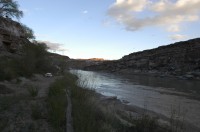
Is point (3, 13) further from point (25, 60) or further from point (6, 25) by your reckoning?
point (25, 60)

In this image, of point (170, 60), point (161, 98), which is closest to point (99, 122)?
point (161, 98)

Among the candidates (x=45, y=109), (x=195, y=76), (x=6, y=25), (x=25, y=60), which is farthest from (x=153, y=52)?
(x=45, y=109)

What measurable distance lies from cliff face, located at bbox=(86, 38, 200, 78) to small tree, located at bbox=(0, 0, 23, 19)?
61538 millimetres

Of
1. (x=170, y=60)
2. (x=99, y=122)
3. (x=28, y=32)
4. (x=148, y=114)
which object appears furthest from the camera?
(x=170, y=60)

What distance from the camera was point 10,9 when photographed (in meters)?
Answer: 52.5

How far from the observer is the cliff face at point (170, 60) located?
109 meters

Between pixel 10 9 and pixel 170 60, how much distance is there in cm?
8378

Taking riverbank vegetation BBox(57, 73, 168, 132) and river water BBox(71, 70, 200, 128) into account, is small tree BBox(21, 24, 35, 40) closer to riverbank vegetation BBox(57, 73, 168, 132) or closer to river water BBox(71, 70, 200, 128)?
river water BBox(71, 70, 200, 128)

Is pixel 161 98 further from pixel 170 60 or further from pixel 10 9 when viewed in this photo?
pixel 170 60

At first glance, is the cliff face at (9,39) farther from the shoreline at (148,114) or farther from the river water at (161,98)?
the shoreline at (148,114)

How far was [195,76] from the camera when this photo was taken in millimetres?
85562

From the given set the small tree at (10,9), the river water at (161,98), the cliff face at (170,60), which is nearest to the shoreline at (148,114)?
the river water at (161,98)

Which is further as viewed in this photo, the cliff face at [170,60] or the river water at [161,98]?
the cliff face at [170,60]

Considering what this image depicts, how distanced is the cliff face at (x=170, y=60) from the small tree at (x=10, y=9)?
202ft
